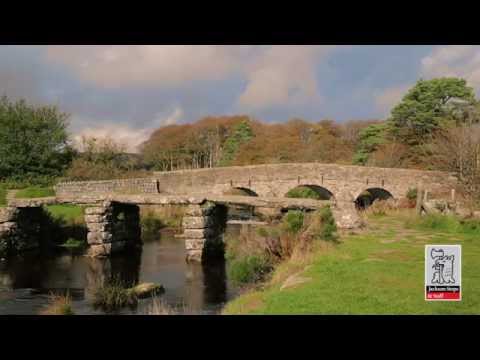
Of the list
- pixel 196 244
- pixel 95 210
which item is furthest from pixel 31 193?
pixel 196 244

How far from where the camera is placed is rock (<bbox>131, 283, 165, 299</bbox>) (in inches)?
422

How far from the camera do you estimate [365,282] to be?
693 centimetres

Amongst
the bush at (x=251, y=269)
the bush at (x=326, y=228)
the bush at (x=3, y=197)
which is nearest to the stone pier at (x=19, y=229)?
the bush at (x=3, y=197)

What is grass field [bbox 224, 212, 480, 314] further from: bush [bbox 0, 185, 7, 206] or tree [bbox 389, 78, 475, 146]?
tree [bbox 389, 78, 475, 146]

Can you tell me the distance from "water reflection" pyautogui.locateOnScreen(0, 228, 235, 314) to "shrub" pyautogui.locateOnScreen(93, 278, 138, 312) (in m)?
0.24

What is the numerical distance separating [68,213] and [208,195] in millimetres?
8242

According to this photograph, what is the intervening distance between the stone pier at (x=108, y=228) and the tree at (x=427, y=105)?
2022 cm

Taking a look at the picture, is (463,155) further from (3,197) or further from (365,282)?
(3,197)

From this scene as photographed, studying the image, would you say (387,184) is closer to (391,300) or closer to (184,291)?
(184,291)

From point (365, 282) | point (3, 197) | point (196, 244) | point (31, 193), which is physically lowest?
point (196, 244)

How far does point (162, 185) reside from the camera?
26016mm

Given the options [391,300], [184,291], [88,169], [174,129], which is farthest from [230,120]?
[391,300]

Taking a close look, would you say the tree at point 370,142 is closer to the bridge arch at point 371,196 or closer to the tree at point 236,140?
the bridge arch at point 371,196
